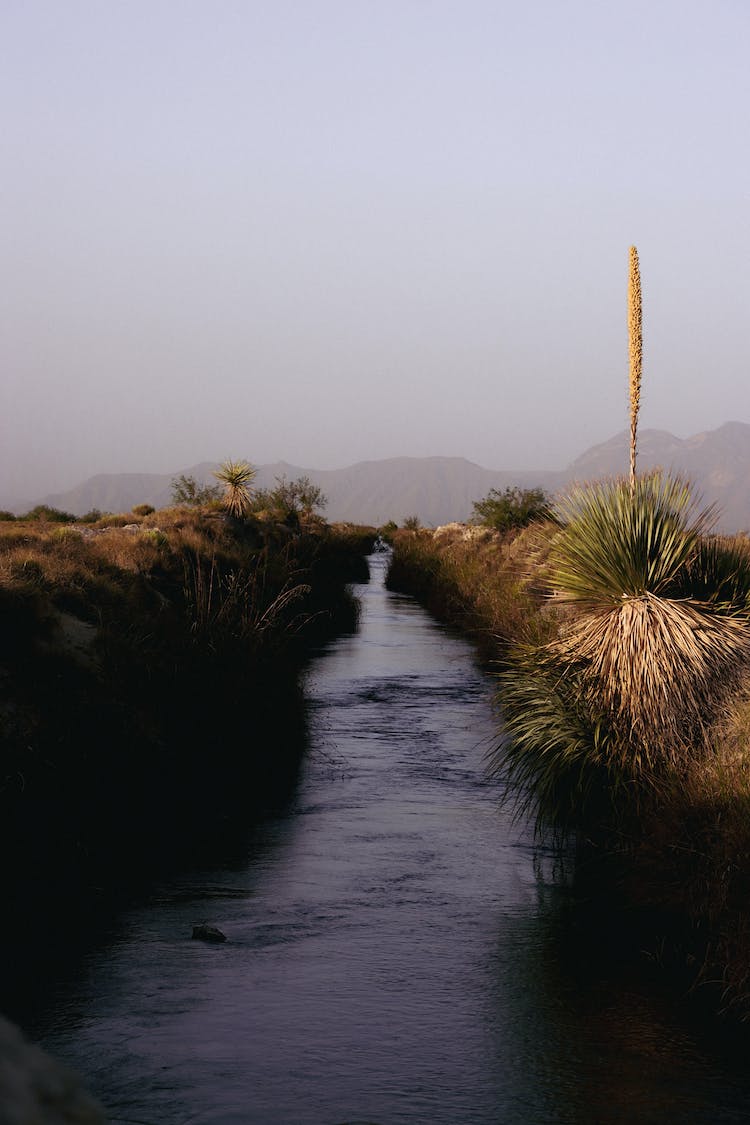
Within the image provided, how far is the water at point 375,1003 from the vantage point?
6.82 m

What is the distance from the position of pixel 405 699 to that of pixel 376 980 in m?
13.5

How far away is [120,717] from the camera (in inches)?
538

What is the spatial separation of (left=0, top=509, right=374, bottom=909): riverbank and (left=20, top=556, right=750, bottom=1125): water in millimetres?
1000

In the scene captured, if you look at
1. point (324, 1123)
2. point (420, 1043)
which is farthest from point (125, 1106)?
point (420, 1043)

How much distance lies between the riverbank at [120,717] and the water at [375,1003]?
1000 millimetres

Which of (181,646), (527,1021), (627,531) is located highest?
(627,531)

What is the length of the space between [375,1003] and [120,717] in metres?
6.36

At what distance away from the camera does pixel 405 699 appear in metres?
22.0

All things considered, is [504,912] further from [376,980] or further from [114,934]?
[114,934]

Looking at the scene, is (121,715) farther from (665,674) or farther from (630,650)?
(665,674)

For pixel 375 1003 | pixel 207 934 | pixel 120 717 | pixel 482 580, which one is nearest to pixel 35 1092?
pixel 375 1003

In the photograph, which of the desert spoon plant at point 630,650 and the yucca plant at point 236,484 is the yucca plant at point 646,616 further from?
the yucca plant at point 236,484

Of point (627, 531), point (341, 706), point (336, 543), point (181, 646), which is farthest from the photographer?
point (336, 543)

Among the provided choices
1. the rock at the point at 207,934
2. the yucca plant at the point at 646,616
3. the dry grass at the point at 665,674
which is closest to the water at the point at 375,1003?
the rock at the point at 207,934
